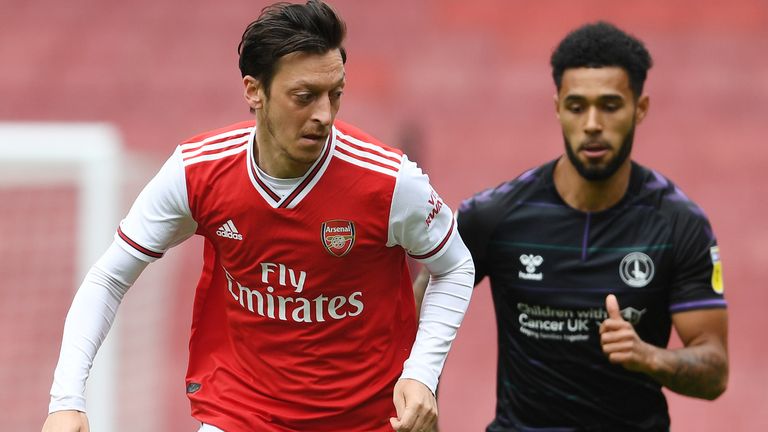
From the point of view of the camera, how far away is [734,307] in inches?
368

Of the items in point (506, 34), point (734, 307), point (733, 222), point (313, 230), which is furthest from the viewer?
point (506, 34)

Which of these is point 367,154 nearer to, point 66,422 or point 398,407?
point 398,407

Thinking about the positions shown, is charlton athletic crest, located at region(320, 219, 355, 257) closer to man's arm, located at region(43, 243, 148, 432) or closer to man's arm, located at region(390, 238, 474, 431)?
man's arm, located at region(390, 238, 474, 431)

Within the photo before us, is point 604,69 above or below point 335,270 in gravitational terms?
above

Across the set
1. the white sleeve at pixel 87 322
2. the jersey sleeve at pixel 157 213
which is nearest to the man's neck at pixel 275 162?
the jersey sleeve at pixel 157 213

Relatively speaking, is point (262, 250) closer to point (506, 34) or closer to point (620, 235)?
point (620, 235)

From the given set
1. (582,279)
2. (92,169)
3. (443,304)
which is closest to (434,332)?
(443,304)

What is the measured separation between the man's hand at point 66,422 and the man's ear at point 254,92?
0.95 meters

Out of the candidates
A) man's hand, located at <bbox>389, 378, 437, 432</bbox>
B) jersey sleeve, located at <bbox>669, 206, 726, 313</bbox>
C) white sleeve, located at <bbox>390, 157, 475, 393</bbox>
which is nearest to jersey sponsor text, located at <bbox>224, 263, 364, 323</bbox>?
white sleeve, located at <bbox>390, 157, 475, 393</bbox>

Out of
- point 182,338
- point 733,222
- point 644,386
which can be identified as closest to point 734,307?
point 733,222

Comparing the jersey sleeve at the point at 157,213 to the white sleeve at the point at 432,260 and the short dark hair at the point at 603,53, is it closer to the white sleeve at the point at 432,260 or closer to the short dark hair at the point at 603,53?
the white sleeve at the point at 432,260

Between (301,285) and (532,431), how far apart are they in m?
1.18

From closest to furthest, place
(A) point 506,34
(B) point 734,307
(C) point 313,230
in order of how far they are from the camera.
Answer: (C) point 313,230, (B) point 734,307, (A) point 506,34

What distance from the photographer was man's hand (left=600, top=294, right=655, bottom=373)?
3656 mm
